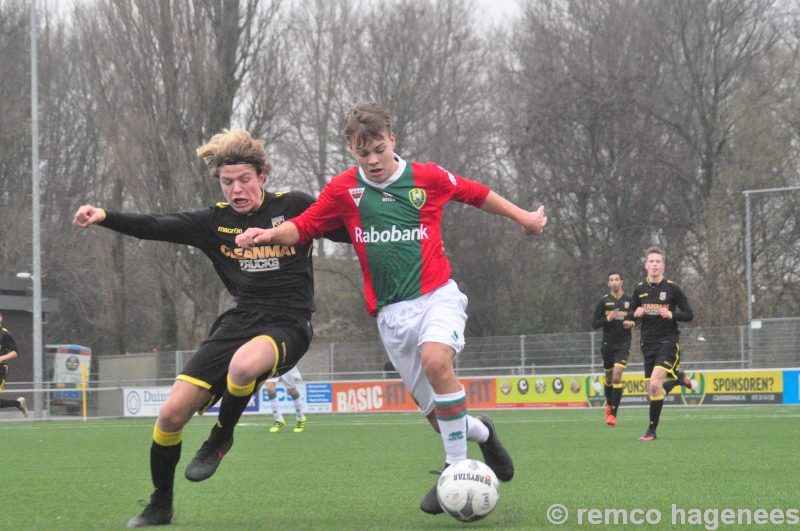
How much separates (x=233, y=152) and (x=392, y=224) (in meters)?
1.06

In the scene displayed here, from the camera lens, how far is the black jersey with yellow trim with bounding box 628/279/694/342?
12.1 metres

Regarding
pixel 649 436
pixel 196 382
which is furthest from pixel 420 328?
pixel 649 436

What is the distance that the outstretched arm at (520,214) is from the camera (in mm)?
5543

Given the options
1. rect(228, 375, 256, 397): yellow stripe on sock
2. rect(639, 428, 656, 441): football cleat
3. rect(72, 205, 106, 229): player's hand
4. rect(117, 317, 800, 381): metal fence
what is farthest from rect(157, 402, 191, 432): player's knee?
rect(117, 317, 800, 381): metal fence

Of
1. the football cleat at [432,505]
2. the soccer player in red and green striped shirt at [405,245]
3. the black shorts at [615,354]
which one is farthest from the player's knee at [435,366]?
the black shorts at [615,354]

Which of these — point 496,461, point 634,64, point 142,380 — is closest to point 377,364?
point 142,380

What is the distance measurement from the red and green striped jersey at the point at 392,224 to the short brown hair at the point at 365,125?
244mm

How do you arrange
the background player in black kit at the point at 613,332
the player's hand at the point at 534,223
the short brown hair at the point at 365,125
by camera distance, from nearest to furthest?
the short brown hair at the point at 365,125 → the player's hand at the point at 534,223 → the background player in black kit at the point at 613,332

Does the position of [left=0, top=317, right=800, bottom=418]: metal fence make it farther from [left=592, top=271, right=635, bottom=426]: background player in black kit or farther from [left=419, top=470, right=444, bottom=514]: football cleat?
[left=419, top=470, right=444, bottom=514]: football cleat

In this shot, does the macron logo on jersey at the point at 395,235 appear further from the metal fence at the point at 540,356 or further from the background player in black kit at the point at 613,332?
the metal fence at the point at 540,356

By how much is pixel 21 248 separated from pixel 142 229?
31311 mm

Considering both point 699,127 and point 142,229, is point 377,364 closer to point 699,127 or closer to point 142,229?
point 699,127

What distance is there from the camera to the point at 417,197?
215 inches

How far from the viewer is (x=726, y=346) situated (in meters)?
24.8
